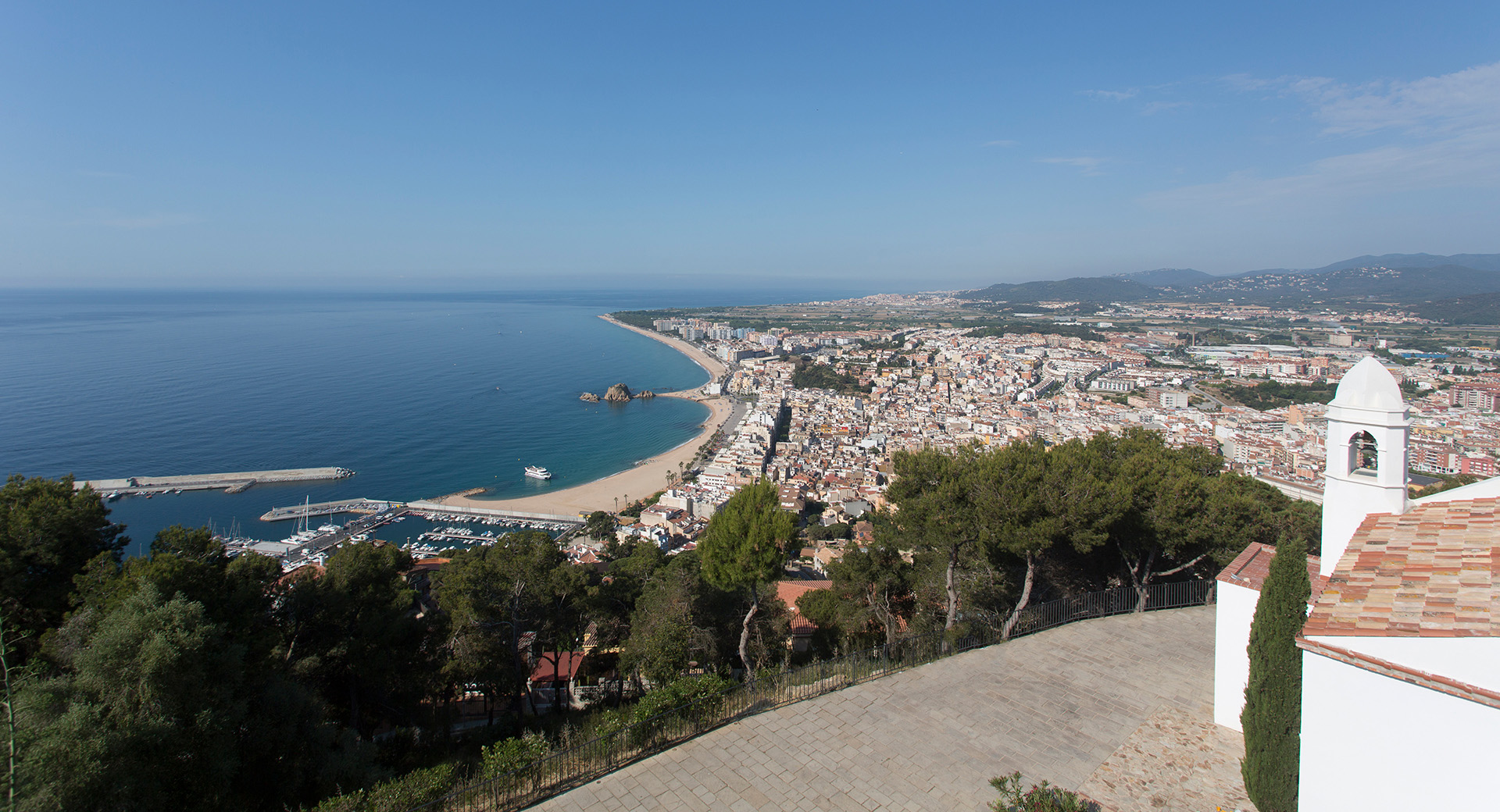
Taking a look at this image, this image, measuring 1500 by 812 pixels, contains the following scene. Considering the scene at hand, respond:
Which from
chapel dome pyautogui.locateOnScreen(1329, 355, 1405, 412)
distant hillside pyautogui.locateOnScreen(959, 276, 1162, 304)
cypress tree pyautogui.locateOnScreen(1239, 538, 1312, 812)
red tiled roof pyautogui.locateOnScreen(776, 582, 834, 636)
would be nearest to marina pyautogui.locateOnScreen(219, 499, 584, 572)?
red tiled roof pyautogui.locateOnScreen(776, 582, 834, 636)

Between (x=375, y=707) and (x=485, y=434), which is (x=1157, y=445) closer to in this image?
(x=375, y=707)

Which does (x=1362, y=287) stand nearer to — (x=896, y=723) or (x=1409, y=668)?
(x=1409, y=668)

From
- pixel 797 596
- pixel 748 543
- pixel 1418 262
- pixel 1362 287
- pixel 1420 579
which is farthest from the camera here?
pixel 1418 262

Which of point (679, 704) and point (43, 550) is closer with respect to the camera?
point (679, 704)

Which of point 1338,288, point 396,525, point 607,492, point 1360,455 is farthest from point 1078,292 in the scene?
point 1360,455

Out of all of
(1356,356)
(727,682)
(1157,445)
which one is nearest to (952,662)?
(727,682)
